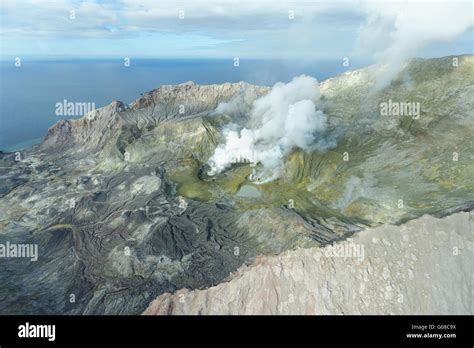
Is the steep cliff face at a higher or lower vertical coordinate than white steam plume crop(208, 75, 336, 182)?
lower

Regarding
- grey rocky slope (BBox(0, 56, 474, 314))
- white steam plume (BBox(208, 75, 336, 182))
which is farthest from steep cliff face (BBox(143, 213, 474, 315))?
white steam plume (BBox(208, 75, 336, 182))

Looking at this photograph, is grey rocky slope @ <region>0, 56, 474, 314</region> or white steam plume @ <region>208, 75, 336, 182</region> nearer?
grey rocky slope @ <region>0, 56, 474, 314</region>

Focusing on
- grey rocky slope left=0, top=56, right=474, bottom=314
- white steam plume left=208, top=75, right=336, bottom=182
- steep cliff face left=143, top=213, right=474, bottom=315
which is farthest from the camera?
white steam plume left=208, top=75, right=336, bottom=182

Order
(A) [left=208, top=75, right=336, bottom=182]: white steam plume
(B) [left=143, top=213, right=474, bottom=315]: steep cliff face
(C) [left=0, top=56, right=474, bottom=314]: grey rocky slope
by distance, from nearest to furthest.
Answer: (B) [left=143, top=213, right=474, bottom=315]: steep cliff face, (C) [left=0, top=56, right=474, bottom=314]: grey rocky slope, (A) [left=208, top=75, right=336, bottom=182]: white steam plume

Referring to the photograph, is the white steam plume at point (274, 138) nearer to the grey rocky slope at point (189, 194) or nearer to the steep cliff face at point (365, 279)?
the grey rocky slope at point (189, 194)

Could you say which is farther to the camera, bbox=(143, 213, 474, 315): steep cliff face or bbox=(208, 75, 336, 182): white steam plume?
bbox=(208, 75, 336, 182): white steam plume

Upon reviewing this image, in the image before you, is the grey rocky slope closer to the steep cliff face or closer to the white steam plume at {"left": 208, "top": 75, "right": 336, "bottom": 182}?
the white steam plume at {"left": 208, "top": 75, "right": 336, "bottom": 182}
